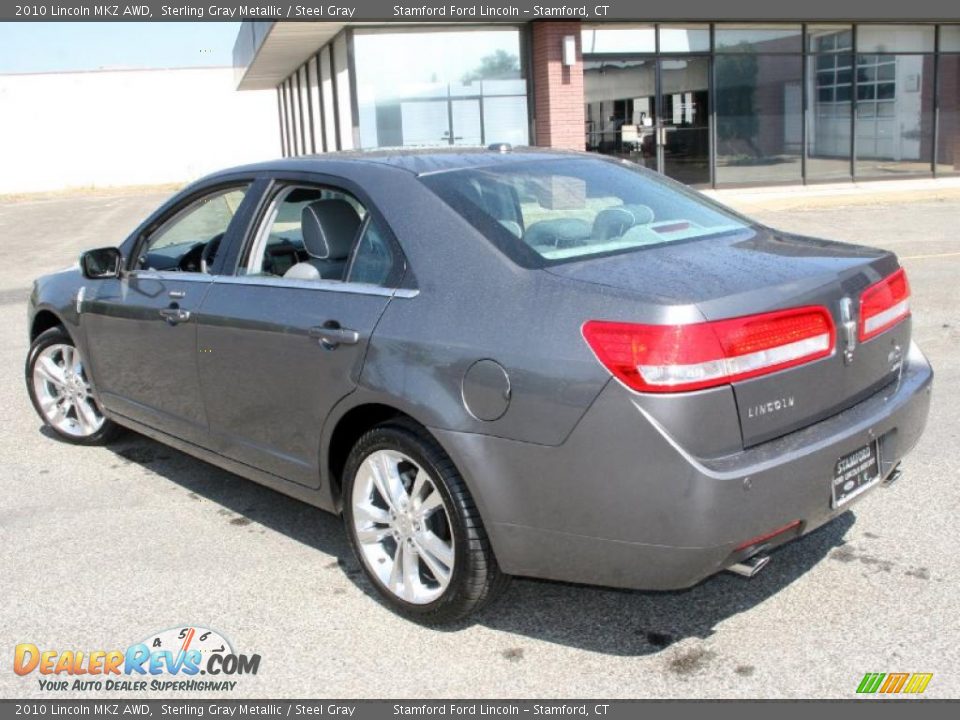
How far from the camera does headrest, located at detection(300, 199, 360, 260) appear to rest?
12.5 feet

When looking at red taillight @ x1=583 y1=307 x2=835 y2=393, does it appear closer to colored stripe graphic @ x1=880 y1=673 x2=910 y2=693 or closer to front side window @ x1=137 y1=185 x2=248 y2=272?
colored stripe graphic @ x1=880 y1=673 x2=910 y2=693

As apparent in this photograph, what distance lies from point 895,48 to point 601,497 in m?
22.7

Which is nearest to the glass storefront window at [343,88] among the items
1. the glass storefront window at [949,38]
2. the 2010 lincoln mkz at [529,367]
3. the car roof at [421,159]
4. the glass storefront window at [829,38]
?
the glass storefront window at [829,38]

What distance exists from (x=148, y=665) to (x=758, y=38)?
20.6 metres

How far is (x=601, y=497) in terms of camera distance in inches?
112

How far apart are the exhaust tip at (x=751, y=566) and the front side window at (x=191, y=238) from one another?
2.64 m

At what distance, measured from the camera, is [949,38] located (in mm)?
22625

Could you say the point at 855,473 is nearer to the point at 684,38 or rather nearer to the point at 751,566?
the point at 751,566

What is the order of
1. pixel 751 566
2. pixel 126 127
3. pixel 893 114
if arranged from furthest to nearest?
pixel 126 127 < pixel 893 114 < pixel 751 566

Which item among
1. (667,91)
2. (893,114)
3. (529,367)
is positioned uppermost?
(667,91)

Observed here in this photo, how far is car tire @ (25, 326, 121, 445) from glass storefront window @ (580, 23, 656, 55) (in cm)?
1607

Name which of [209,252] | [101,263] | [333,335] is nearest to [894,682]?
[333,335]

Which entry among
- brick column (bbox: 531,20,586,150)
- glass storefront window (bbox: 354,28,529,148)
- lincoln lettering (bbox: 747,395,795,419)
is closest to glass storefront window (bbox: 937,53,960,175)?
brick column (bbox: 531,20,586,150)

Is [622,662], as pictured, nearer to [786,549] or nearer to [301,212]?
[786,549]
